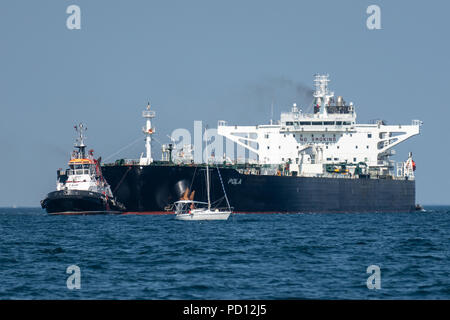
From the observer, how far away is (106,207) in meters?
70.2

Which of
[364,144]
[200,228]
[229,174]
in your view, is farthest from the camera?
[364,144]

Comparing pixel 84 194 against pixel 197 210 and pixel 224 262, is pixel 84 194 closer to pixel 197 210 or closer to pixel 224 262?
Answer: pixel 197 210

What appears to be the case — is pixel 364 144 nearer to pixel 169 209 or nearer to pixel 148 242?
pixel 169 209

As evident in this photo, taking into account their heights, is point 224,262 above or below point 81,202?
below

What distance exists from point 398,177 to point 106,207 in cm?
3663

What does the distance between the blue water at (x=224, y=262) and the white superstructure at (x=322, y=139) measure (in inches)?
1229

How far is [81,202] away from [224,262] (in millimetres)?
39931

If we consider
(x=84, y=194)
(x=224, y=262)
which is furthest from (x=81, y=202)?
(x=224, y=262)

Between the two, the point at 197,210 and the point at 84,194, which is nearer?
the point at 197,210

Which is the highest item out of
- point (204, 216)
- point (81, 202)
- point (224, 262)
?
point (81, 202)

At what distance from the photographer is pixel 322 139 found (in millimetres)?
83250

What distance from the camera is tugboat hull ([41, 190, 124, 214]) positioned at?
69688 millimetres

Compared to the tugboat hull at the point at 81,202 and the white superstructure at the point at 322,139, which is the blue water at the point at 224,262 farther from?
the white superstructure at the point at 322,139
